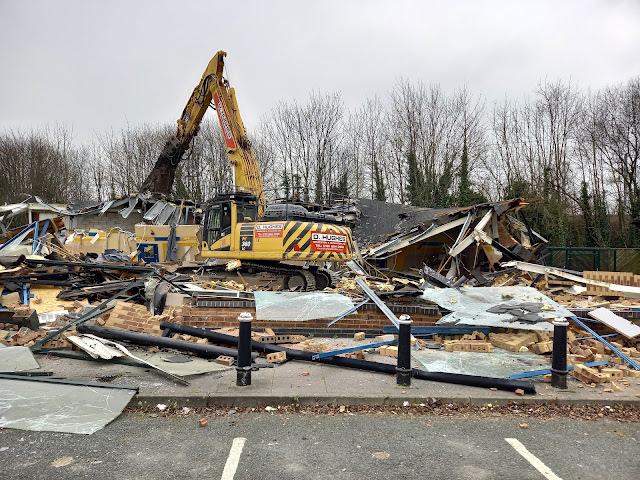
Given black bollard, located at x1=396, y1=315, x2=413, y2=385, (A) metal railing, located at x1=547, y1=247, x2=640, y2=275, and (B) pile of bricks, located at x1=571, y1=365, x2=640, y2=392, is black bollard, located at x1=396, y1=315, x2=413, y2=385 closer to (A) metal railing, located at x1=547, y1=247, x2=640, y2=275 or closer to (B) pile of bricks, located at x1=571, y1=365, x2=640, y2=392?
(B) pile of bricks, located at x1=571, y1=365, x2=640, y2=392

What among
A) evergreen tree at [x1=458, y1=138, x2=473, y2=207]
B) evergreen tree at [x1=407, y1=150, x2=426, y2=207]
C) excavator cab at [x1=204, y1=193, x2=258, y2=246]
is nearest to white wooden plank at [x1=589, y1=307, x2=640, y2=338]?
excavator cab at [x1=204, y1=193, x2=258, y2=246]

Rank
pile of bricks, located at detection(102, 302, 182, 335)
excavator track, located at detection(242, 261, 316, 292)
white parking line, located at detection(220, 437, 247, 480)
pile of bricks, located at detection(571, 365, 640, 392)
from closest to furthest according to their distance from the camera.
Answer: white parking line, located at detection(220, 437, 247, 480) < pile of bricks, located at detection(571, 365, 640, 392) < pile of bricks, located at detection(102, 302, 182, 335) < excavator track, located at detection(242, 261, 316, 292)

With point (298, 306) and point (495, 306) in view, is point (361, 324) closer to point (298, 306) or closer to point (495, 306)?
point (298, 306)

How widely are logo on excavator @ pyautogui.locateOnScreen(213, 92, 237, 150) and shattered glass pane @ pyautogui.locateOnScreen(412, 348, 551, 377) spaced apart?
984 centimetres

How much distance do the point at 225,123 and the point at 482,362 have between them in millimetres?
11297

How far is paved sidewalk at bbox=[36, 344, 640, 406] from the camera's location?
4887 millimetres

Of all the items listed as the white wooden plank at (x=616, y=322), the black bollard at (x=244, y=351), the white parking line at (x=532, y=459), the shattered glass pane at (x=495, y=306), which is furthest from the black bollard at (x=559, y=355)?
the black bollard at (x=244, y=351)

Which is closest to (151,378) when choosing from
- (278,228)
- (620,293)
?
(278,228)

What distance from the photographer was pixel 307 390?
5105mm

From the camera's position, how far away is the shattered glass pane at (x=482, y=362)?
571cm

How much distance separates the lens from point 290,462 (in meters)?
3.68

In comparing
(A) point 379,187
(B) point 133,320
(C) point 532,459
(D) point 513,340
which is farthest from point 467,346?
(A) point 379,187

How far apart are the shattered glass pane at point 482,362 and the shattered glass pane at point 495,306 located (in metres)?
0.46

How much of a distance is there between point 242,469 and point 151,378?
240cm
